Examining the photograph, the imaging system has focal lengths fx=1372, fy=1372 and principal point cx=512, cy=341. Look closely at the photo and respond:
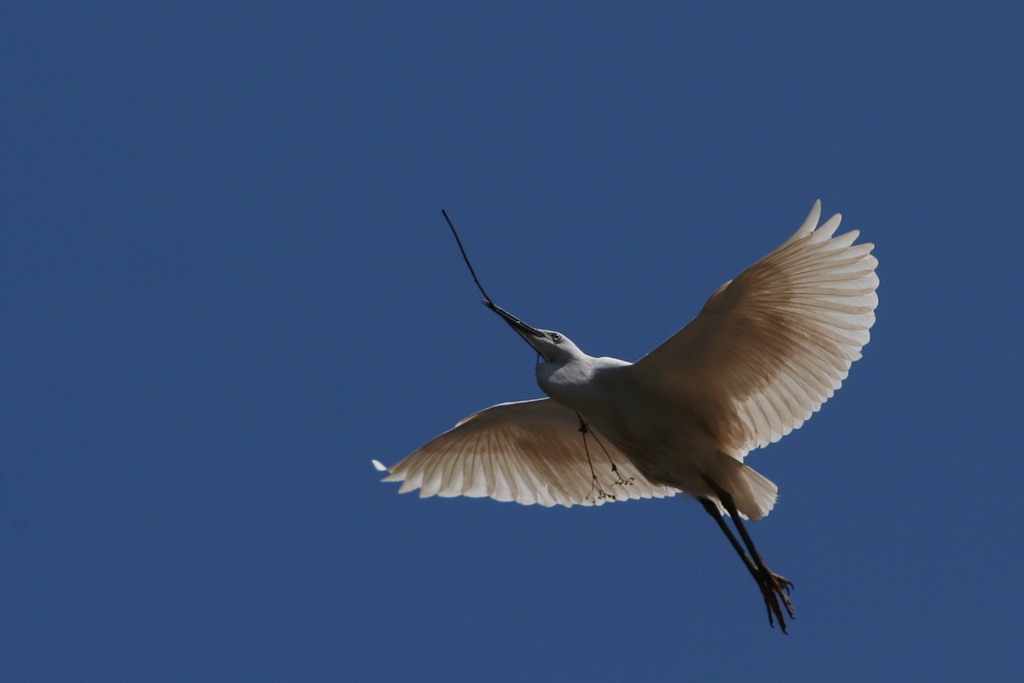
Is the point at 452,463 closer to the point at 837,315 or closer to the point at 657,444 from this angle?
the point at 657,444

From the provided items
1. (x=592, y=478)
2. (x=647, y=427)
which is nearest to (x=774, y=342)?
(x=647, y=427)

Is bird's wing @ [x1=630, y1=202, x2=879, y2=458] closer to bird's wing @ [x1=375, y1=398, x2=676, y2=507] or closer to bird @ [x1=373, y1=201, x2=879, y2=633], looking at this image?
bird @ [x1=373, y1=201, x2=879, y2=633]

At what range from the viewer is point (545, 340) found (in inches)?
471

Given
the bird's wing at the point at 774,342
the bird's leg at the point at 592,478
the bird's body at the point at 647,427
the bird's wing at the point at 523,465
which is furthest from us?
the bird's wing at the point at 523,465

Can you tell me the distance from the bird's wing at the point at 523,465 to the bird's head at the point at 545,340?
128 centimetres

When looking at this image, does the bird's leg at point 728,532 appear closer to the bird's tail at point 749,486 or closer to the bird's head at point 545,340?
the bird's tail at point 749,486

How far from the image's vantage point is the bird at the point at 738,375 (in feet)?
35.9

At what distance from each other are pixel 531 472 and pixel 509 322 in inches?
85.0

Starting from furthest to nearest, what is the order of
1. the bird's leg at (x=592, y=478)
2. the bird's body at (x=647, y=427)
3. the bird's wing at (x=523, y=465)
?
the bird's wing at (x=523, y=465), the bird's leg at (x=592, y=478), the bird's body at (x=647, y=427)

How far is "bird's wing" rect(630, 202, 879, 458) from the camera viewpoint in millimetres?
10883

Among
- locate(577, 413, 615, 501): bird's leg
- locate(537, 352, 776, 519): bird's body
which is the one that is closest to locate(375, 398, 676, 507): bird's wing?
locate(577, 413, 615, 501): bird's leg

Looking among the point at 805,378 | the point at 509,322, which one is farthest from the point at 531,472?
the point at 805,378

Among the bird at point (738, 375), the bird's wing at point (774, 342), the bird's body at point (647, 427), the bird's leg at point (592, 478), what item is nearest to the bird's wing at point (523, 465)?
the bird's leg at point (592, 478)

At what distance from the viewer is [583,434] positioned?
516 inches
